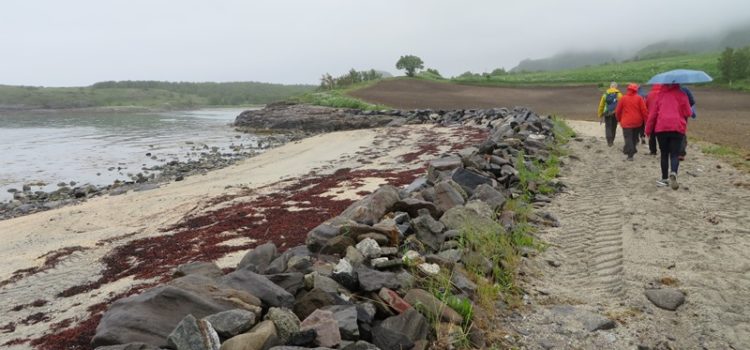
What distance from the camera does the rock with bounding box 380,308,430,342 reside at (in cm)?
338

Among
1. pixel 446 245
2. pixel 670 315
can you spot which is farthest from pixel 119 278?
pixel 670 315

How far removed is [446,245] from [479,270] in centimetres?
53

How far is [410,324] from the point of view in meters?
3.43

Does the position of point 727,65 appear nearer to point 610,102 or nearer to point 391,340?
point 610,102

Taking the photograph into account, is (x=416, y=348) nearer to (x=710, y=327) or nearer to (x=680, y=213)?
(x=710, y=327)

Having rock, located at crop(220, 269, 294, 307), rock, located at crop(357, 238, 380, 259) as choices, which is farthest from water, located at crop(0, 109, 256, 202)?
rock, located at crop(357, 238, 380, 259)

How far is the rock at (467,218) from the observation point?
555 cm

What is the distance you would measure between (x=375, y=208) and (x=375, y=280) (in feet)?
7.02

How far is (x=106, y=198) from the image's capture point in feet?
43.5

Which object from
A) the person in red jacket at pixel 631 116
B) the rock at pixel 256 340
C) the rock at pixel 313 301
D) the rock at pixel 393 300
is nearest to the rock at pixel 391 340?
the rock at pixel 393 300

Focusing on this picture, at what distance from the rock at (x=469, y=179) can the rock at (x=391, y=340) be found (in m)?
4.33

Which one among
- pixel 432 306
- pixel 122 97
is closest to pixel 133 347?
pixel 432 306

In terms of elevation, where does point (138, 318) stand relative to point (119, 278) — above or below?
above

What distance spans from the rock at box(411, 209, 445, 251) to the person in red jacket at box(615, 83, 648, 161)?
793cm
